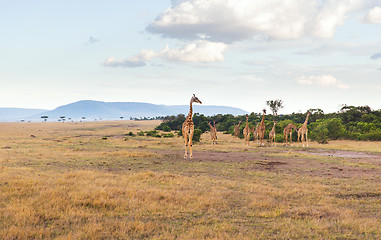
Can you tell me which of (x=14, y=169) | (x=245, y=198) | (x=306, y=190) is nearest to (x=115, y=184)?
(x=245, y=198)

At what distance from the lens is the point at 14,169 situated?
16156 millimetres

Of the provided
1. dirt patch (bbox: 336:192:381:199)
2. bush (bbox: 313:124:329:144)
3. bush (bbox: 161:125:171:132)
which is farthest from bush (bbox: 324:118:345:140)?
bush (bbox: 161:125:171:132)

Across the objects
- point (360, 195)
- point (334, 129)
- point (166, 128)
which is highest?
point (334, 129)

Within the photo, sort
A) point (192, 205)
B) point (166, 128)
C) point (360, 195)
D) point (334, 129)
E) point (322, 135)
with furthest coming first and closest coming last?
point (166, 128) → point (334, 129) → point (322, 135) → point (360, 195) → point (192, 205)

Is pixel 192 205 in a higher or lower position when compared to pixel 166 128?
lower

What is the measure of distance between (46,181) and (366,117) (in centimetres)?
5526

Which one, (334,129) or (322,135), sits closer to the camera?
(322,135)

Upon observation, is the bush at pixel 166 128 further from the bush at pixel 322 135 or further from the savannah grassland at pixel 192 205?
the savannah grassland at pixel 192 205

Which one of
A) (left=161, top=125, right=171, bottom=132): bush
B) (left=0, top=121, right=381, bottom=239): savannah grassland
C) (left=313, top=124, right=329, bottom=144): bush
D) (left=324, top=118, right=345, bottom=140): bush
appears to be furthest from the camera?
(left=161, top=125, right=171, bottom=132): bush

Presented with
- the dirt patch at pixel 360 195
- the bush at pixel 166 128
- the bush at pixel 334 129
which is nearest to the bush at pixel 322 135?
the bush at pixel 334 129

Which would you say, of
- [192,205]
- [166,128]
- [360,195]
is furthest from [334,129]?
[166,128]

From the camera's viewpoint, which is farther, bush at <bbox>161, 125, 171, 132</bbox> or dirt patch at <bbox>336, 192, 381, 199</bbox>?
bush at <bbox>161, 125, 171, 132</bbox>

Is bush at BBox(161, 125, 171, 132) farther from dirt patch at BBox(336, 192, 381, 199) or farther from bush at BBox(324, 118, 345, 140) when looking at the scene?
dirt patch at BBox(336, 192, 381, 199)

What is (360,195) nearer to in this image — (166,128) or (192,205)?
(192,205)
